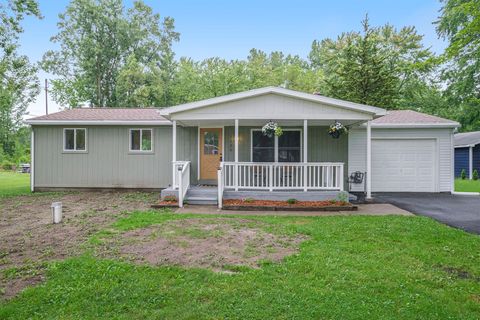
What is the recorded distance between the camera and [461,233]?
5707 millimetres

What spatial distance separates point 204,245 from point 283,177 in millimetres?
4533

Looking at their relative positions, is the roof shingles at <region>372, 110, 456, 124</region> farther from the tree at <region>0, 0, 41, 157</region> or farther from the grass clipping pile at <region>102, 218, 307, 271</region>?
the tree at <region>0, 0, 41, 157</region>

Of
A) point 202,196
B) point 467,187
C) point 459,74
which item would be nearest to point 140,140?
point 202,196

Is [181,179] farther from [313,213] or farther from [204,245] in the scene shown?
[204,245]

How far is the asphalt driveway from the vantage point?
268 inches

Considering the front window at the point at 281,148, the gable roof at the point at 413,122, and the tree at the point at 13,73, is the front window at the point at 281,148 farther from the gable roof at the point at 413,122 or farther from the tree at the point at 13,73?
the tree at the point at 13,73

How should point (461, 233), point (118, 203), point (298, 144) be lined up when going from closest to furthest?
point (461, 233)
point (118, 203)
point (298, 144)

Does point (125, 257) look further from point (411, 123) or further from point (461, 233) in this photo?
point (411, 123)

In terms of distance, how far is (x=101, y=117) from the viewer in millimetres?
12133

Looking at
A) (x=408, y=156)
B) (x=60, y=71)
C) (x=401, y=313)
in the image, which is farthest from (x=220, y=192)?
(x=60, y=71)

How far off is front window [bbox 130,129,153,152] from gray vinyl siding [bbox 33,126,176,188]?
190mm

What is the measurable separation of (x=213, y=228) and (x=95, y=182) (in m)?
7.85

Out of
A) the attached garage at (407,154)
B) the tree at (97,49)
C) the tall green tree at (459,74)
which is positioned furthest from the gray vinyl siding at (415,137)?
the tree at (97,49)

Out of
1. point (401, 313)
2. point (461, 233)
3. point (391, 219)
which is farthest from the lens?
point (391, 219)
